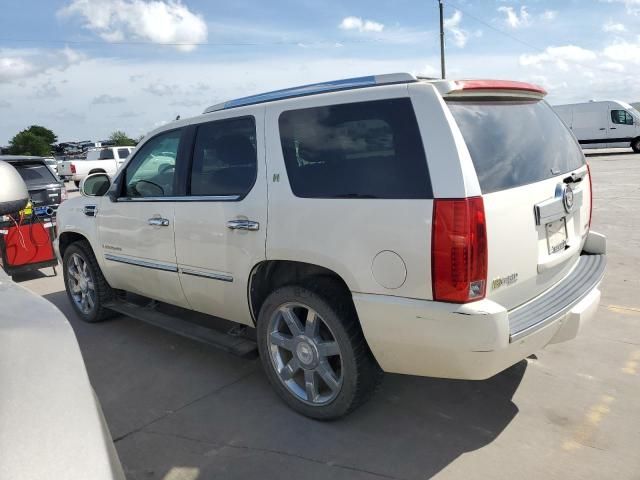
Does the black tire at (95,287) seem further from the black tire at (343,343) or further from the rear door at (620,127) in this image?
the rear door at (620,127)

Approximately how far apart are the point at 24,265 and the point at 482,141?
21.8ft

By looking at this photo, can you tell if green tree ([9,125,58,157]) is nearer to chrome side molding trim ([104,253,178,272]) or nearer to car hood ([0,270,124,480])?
chrome side molding trim ([104,253,178,272])

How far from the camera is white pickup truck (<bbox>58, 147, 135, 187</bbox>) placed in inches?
941

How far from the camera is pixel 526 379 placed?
342 centimetres

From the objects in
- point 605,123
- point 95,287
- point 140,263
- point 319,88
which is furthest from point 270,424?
point 605,123

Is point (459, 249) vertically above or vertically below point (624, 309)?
above

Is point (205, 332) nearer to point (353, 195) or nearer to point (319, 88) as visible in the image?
point (353, 195)

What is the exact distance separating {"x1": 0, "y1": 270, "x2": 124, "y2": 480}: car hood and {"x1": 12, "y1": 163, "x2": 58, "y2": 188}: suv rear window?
8.74 m

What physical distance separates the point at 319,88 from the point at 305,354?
164cm

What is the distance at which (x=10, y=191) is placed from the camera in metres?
2.14

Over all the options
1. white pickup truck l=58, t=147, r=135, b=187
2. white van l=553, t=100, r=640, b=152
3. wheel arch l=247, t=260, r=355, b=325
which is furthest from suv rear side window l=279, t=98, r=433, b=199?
white pickup truck l=58, t=147, r=135, b=187

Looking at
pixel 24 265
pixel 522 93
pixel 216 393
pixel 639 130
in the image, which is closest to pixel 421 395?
pixel 216 393

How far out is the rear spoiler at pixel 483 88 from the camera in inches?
100

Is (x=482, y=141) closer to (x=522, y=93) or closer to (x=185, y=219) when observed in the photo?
(x=522, y=93)
